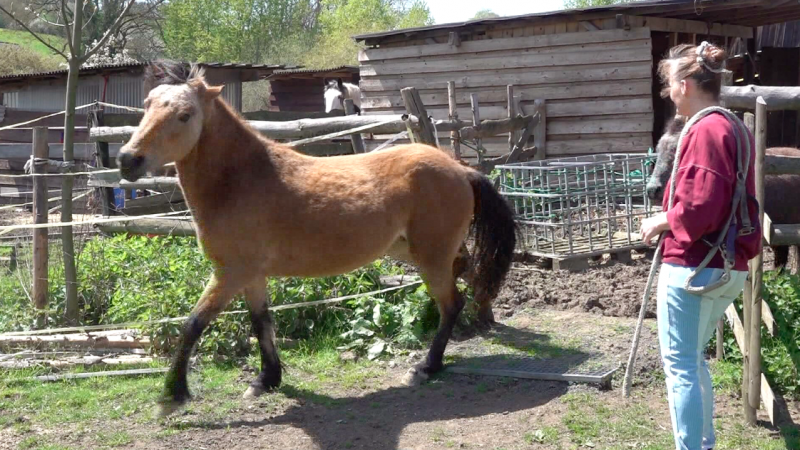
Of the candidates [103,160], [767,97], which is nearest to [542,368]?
[767,97]

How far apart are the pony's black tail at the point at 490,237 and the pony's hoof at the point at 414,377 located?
796 mm

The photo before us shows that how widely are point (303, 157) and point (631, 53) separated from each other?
361 inches

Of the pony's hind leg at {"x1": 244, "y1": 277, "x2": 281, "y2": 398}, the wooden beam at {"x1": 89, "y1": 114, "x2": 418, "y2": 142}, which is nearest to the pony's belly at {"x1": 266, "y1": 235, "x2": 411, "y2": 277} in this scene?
the pony's hind leg at {"x1": 244, "y1": 277, "x2": 281, "y2": 398}

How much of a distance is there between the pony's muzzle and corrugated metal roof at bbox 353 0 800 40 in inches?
376

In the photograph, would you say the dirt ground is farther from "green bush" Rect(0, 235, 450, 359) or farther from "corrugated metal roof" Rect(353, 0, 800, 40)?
"corrugated metal roof" Rect(353, 0, 800, 40)

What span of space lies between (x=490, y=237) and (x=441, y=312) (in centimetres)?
67

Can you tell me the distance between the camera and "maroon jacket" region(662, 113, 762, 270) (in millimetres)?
3234

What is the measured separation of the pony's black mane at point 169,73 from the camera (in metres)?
4.89

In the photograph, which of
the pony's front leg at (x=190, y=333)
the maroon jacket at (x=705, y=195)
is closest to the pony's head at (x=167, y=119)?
the pony's front leg at (x=190, y=333)

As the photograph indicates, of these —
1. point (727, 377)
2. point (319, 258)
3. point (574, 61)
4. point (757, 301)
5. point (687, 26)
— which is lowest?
point (727, 377)

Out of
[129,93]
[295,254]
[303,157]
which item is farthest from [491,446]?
[129,93]

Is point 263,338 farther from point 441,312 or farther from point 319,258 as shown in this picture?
point 441,312

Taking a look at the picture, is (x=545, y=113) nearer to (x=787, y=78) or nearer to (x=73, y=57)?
(x=787, y=78)

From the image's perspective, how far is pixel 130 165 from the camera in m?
4.51
